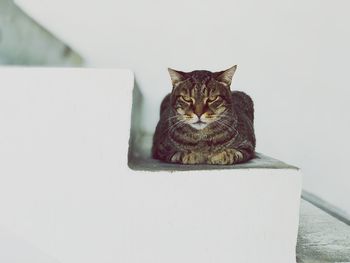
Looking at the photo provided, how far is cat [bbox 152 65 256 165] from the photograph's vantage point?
1487 mm

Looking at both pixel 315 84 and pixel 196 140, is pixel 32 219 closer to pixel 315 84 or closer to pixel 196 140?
pixel 196 140

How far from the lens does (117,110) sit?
4.19 feet

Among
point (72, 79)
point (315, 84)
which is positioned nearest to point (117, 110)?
point (72, 79)

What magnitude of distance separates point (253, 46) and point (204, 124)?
→ 89 centimetres

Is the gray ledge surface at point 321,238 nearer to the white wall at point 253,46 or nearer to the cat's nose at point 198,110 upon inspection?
the white wall at point 253,46

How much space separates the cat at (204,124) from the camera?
4.88 feet

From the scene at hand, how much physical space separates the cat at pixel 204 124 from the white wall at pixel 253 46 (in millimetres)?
689

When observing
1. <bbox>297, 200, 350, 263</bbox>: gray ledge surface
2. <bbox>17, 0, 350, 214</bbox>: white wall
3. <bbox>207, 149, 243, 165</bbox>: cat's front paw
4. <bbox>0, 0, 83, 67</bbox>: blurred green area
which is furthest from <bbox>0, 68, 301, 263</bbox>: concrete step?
<bbox>17, 0, 350, 214</bbox>: white wall

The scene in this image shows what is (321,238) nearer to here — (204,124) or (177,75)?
(204,124)

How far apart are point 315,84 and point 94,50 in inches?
44.7

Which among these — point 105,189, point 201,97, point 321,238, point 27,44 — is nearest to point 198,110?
point 201,97

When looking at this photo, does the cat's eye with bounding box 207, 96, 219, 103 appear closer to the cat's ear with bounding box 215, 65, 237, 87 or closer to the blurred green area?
the cat's ear with bounding box 215, 65, 237, 87

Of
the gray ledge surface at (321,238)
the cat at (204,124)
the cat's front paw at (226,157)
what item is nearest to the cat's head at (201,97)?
the cat at (204,124)

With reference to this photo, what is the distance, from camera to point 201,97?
1.49 metres
